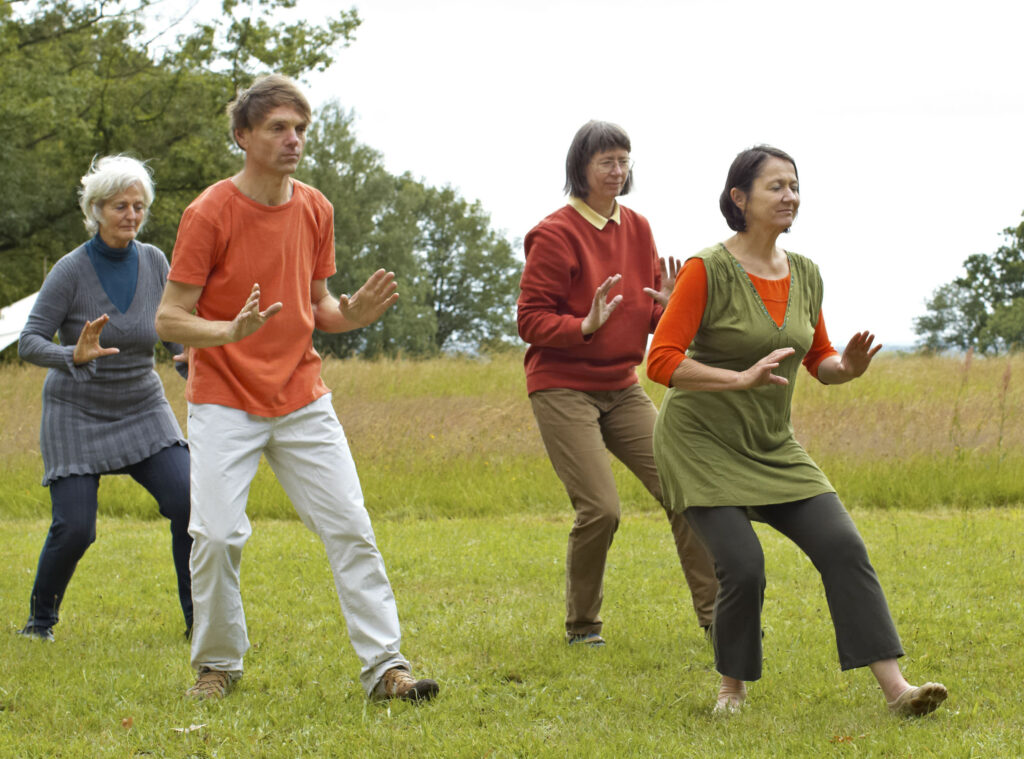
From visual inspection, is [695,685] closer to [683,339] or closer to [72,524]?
[683,339]

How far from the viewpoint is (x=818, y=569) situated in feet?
12.9

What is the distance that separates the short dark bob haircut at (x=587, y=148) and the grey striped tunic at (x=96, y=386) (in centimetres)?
196

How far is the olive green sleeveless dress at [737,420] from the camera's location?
4.00 m

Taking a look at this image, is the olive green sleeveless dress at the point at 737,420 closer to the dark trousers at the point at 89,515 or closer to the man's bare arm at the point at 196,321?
the man's bare arm at the point at 196,321

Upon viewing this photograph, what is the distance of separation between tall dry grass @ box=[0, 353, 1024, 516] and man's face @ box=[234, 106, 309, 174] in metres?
5.57

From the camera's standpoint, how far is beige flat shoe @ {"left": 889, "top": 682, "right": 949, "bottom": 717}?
3752 millimetres

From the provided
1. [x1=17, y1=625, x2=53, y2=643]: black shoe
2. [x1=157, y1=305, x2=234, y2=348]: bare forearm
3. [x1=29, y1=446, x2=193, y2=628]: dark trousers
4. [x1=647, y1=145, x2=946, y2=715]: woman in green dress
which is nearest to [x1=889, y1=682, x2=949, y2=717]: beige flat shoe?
[x1=647, y1=145, x2=946, y2=715]: woman in green dress

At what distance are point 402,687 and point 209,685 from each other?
0.78 meters

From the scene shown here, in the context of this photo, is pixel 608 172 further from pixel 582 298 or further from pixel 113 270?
pixel 113 270

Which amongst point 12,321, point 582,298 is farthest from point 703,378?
point 12,321

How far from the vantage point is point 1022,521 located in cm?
834

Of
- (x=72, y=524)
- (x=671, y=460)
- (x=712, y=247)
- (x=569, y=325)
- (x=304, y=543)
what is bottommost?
(x=304, y=543)

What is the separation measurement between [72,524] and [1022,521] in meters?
6.57

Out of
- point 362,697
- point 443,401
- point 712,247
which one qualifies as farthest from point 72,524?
point 443,401
